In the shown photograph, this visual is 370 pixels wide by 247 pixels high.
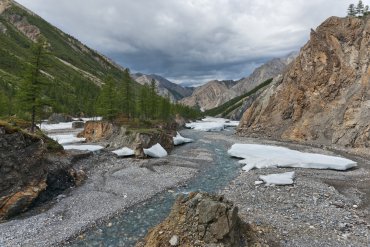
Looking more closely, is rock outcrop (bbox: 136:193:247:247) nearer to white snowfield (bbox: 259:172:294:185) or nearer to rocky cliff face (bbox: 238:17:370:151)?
white snowfield (bbox: 259:172:294:185)

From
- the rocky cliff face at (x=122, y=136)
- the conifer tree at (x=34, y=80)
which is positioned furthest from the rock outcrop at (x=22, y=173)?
the rocky cliff face at (x=122, y=136)

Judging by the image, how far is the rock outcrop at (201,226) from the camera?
16.7 metres

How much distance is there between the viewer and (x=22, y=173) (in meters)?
26.9

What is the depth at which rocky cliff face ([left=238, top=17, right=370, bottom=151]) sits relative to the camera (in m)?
62.2

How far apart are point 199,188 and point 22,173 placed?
17.2 m

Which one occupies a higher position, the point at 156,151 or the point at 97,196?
the point at 156,151

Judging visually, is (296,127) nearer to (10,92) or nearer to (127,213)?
(127,213)

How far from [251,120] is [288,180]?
66.7 metres

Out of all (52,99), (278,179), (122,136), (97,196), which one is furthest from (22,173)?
(52,99)

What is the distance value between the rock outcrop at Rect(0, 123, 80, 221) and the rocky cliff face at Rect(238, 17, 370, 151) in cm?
5233

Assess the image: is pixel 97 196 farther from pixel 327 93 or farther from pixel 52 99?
pixel 327 93

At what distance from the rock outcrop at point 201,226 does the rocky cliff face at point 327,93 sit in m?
47.2

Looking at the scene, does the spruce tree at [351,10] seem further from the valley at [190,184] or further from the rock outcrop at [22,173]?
the rock outcrop at [22,173]

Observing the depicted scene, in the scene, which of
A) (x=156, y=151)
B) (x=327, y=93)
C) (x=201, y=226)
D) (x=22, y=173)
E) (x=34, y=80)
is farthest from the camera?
(x=327, y=93)
